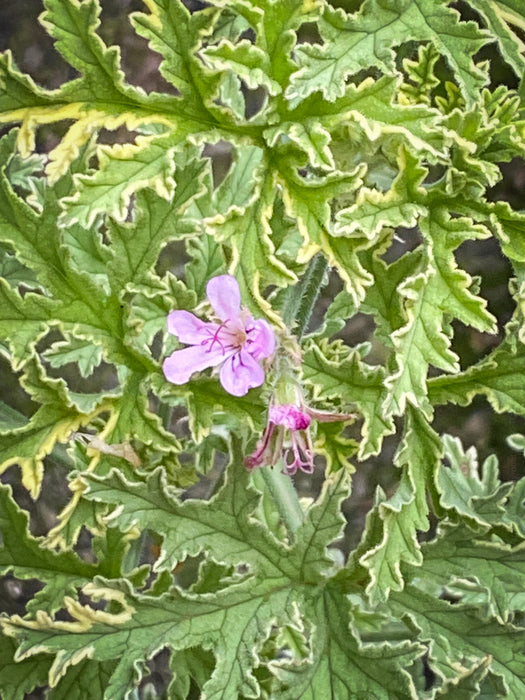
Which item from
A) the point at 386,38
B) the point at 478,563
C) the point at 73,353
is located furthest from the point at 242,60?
the point at 478,563

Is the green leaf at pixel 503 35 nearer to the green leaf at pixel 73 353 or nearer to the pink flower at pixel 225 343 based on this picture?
the pink flower at pixel 225 343

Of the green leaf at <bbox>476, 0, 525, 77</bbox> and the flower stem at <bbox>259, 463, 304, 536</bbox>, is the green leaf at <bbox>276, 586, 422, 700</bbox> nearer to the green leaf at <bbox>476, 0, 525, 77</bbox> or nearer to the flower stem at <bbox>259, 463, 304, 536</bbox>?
the flower stem at <bbox>259, 463, 304, 536</bbox>

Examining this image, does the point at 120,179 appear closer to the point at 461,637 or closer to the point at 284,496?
the point at 284,496

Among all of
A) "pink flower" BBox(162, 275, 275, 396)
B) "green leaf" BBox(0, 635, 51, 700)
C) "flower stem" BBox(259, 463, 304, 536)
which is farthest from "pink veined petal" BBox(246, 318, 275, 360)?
"green leaf" BBox(0, 635, 51, 700)

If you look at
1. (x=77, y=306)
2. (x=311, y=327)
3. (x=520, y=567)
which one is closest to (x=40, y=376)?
(x=77, y=306)

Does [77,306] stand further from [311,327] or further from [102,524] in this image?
[311,327]

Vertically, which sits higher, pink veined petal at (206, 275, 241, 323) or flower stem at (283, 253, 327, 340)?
pink veined petal at (206, 275, 241, 323)

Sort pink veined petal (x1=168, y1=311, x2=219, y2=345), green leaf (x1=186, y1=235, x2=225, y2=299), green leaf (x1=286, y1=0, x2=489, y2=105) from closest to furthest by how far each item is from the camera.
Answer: green leaf (x1=286, y1=0, x2=489, y2=105)
pink veined petal (x1=168, y1=311, x2=219, y2=345)
green leaf (x1=186, y1=235, x2=225, y2=299)
